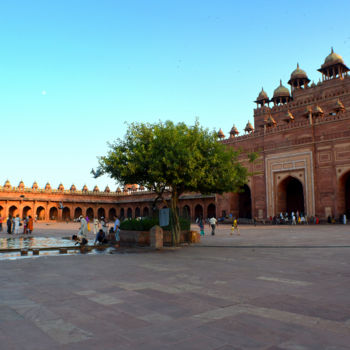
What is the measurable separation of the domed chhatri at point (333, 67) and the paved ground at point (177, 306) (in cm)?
3575

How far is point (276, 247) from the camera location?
1223 cm

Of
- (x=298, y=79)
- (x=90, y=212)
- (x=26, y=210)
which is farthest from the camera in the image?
(x=90, y=212)

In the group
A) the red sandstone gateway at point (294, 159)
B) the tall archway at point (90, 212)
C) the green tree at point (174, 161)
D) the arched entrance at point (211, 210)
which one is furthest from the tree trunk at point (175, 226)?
the tall archway at point (90, 212)

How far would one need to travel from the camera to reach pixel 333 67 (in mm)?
38406

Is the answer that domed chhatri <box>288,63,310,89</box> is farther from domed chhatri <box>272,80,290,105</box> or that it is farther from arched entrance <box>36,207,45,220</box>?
arched entrance <box>36,207,45,220</box>

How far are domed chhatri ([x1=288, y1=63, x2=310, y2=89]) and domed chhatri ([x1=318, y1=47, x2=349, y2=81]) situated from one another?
7.22ft

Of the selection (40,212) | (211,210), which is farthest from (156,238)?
(40,212)

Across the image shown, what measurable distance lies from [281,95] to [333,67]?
21.0 ft

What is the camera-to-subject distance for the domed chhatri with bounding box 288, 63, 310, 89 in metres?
41.4

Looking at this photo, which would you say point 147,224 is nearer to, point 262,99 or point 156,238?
point 156,238

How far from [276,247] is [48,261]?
25.0ft

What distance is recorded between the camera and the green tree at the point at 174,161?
13.2m

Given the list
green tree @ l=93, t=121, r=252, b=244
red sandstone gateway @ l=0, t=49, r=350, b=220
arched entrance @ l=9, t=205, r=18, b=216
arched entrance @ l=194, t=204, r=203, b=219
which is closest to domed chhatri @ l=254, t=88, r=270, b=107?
red sandstone gateway @ l=0, t=49, r=350, b=220

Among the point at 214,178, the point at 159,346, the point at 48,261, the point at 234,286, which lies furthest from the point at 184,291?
the point at 214,178
